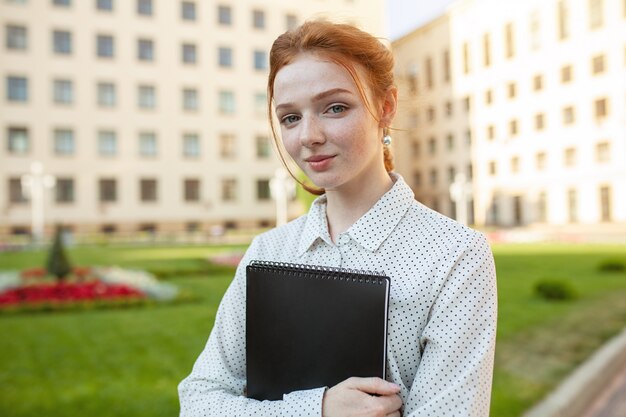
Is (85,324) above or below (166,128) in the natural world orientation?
below

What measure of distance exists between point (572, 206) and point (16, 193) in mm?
36771

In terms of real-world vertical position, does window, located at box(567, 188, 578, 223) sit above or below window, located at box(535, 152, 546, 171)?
below

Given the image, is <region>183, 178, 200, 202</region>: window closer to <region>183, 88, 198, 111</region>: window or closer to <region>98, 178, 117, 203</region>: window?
<region>98, 178, 117, 203</region>: window

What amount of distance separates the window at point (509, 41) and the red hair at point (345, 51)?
145ft

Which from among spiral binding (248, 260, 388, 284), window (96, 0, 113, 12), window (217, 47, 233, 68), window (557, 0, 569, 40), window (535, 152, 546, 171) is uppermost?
window (96, 0, 113, 12)

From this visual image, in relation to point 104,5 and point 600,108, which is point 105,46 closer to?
point 104,5

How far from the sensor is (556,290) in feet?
30.2

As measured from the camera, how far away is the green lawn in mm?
4480

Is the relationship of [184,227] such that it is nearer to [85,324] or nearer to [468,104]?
[468,104]

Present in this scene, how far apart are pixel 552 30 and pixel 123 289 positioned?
3819cm

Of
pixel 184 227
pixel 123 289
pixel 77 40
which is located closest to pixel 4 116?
pixel 77 40

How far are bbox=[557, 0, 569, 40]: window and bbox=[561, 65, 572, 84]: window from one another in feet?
7.24

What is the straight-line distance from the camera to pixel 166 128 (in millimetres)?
38844

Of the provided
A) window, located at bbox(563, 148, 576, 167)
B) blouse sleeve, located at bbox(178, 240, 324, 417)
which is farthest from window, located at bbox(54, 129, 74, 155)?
blouse sleeve, located at bbox(178, 240, 324, 417)
